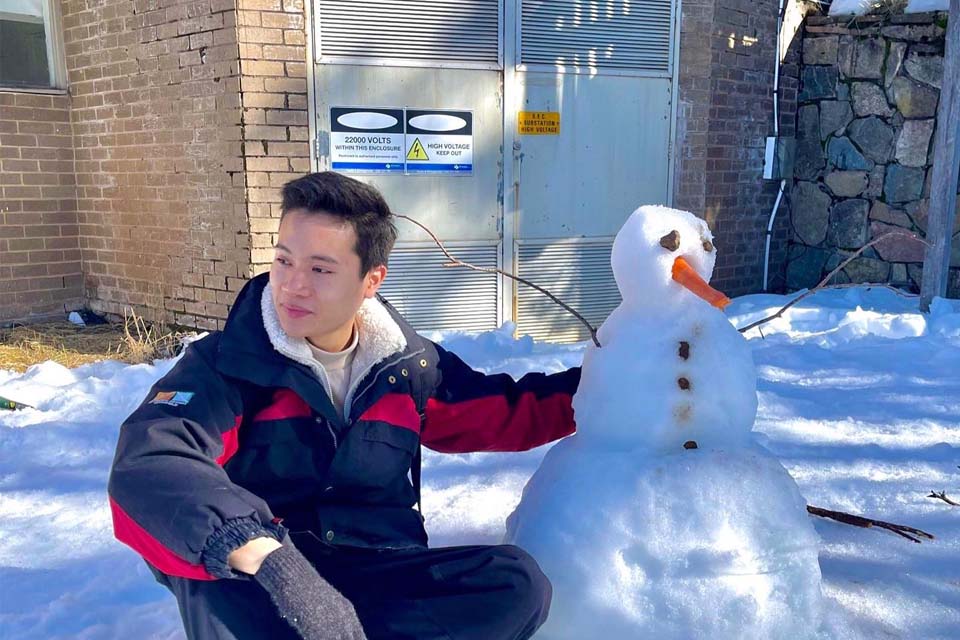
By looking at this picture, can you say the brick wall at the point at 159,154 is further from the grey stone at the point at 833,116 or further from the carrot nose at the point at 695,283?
the grey stone at the point at 833,116

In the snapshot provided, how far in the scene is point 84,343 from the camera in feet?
18.0

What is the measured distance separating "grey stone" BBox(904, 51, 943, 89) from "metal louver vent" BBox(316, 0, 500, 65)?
11.6 ft

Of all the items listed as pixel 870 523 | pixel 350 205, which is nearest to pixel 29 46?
pixel 350 205

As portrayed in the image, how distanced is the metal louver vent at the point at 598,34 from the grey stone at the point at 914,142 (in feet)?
7.18

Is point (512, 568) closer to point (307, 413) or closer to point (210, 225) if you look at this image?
point (307, 413)

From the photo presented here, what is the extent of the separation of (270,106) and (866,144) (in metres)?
4.92

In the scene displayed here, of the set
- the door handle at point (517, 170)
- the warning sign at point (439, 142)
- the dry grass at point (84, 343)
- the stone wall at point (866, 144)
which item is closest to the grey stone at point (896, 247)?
the stone wall at point (866, 144)

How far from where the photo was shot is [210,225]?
5316 millimetres

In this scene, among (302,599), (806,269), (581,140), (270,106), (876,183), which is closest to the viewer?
(302,599)

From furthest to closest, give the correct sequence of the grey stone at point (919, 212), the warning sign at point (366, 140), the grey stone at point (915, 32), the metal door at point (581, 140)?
the grey stone at point (919, 212), the grey stone at point (915, 32), the metal door at point (581, 140), the warning sign at point (366, 140)

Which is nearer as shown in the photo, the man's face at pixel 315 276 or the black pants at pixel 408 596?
the black pants at pixel 408 596

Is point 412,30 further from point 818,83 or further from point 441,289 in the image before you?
point 818,83

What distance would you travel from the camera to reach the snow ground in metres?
2.10

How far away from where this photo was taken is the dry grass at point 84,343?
496cm
